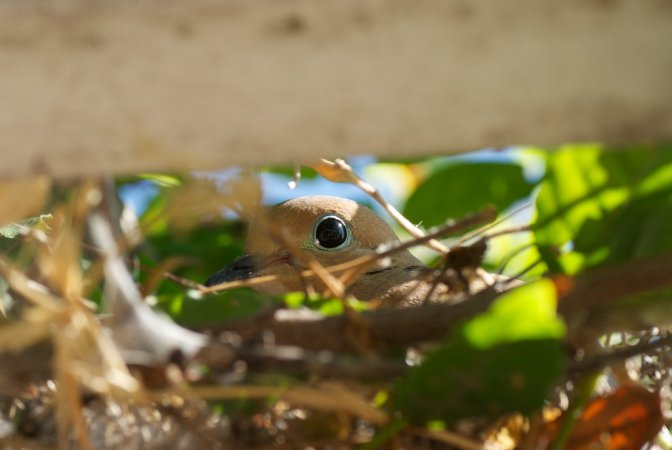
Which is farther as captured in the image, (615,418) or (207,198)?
(615,418)

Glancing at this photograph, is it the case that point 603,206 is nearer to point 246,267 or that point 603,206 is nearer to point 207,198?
point 207,198

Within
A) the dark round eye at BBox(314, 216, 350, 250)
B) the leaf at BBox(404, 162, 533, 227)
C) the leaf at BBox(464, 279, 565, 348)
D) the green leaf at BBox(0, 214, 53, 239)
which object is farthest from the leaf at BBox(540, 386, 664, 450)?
the dark round eye at BBox(314, 216, 350, 250)

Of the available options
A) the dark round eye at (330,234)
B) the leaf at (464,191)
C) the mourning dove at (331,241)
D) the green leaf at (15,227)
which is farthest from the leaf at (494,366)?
the dark round eye at (330,234)

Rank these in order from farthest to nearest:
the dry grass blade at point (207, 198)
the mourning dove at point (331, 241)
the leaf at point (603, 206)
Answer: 1. the mourning dove at point (331, 241)
2. the leaf at point (603, 206)
3. the dry grass blade at point (207, 198)

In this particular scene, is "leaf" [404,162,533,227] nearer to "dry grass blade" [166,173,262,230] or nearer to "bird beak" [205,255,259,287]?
"bird beak" [205,255,259,287]

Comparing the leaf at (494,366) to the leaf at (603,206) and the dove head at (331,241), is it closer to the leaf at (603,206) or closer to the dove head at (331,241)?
the leaf at (603,206)

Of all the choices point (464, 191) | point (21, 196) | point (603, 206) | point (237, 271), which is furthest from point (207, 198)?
point (464, 191)

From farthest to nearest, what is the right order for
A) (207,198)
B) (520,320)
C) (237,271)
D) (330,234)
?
(330,234)
(237,271)
(207,198)
(520,320)
